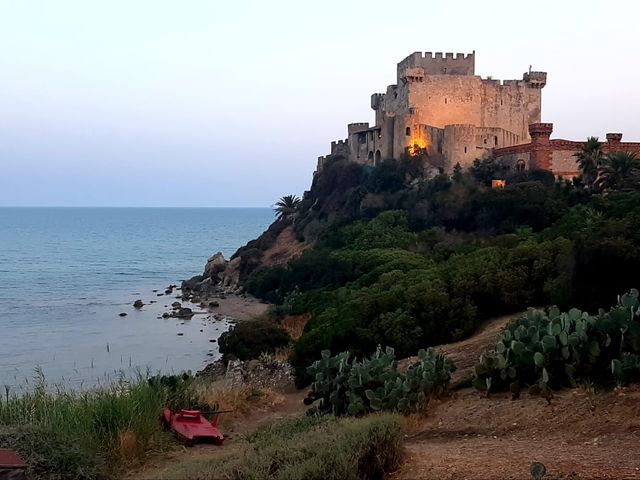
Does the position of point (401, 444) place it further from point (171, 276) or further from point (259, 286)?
point (171, 276)

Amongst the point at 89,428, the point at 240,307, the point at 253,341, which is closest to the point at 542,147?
the point at 240,307

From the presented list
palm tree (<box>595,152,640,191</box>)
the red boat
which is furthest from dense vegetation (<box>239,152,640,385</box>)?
the red boat

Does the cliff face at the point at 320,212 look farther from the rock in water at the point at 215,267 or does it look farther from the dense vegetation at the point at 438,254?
the dense vegetation at the point at 438,254

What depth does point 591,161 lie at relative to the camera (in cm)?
3284

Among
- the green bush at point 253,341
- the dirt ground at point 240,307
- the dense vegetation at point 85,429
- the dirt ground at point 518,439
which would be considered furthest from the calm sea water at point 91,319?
the dirt ground at point 518,439

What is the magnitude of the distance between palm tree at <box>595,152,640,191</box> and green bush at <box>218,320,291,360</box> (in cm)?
1680

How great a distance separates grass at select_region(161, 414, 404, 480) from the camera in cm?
575

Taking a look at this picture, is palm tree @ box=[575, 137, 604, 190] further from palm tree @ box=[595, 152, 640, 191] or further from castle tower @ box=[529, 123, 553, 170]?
castle tower @ box=[529, 123, 553, 170]

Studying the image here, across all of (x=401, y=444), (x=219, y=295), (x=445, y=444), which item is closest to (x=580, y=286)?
(x=445, y=444)

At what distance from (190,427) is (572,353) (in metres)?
4.92

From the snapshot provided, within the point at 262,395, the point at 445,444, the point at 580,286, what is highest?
the point at 580,286

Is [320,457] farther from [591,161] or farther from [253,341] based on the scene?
[591,161]

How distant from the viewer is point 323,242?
142 ft

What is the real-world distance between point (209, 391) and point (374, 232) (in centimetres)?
2734
